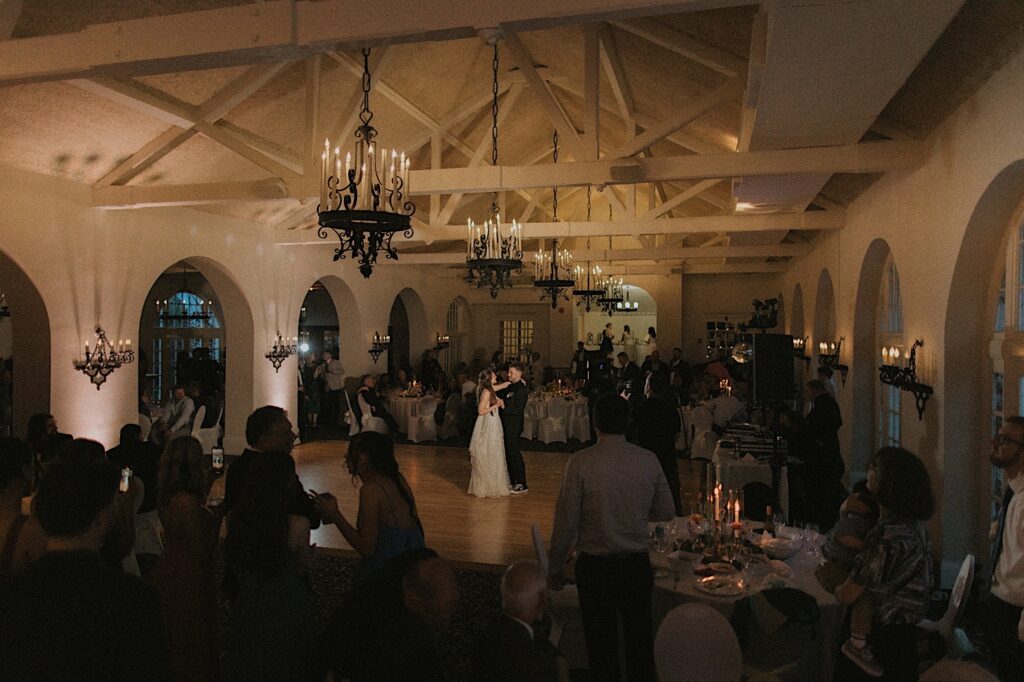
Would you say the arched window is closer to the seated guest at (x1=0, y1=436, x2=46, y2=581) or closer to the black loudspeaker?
the black loudspeaker

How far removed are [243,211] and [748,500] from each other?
7.96m

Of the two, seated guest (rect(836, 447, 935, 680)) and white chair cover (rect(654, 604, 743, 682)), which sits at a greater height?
seated guest (rect(836, 447, 935, 680))

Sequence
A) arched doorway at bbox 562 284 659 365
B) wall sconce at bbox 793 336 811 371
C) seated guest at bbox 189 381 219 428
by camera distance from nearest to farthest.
→ seated guest at bbox 189 381 219 428 → wall sconce at bbox 793 336 811 371 → arched doorway at bbox 562 284 659 365

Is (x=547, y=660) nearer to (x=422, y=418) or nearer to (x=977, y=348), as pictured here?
(x=977, y=348)

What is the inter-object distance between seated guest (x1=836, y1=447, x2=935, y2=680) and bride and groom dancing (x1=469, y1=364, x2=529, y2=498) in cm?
590

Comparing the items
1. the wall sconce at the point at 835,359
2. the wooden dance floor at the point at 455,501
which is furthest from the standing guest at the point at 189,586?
the wall sconce at the point at 835,359

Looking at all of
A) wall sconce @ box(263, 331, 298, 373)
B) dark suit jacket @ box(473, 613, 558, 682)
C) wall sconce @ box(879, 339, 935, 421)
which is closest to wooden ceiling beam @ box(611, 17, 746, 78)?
wall sconce @ box(879, 339, 935, 421)

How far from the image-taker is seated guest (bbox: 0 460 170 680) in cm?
157

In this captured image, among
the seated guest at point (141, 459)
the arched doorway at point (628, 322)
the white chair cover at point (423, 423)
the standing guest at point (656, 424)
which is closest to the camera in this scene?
the seated guest at point (141, 459)

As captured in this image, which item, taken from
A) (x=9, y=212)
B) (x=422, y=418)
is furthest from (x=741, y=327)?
(x=9, y=212)

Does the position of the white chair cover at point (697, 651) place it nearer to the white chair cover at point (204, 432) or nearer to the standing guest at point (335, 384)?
the white chair cover at point (204, 432)

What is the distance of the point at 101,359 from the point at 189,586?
601cm

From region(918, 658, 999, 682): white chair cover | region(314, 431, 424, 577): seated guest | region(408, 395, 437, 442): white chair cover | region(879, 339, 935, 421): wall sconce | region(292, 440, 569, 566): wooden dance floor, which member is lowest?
region(292, 440, 569, 566): wooden dance floor

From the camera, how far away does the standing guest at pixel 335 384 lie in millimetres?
14117
